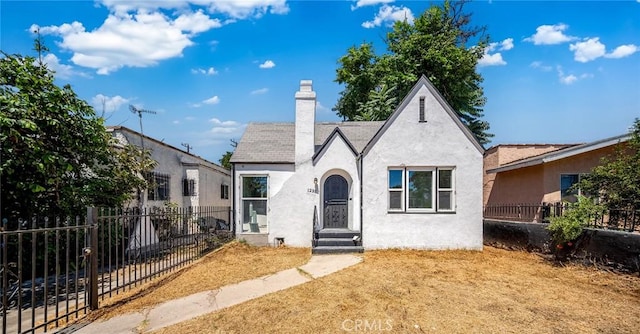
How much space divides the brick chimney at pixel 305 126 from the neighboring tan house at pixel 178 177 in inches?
246

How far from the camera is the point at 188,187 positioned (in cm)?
1945

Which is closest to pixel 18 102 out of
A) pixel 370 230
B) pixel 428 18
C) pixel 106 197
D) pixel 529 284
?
pixel 106 197

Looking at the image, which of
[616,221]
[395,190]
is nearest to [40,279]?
[395,190]

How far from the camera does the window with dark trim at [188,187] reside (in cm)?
1920

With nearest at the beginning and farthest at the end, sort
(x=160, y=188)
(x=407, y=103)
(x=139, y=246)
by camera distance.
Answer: (x=139, y=246) < (x=407, y=103) < (x=160, y=188)

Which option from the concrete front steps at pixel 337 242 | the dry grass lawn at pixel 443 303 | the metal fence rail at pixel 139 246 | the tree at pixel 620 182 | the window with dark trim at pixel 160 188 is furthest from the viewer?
the window with dark trim at pixel 160 188

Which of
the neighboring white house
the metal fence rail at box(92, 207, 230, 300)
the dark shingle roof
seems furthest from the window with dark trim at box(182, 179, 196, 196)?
the neighboring white house

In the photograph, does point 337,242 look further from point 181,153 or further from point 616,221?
point 181,153

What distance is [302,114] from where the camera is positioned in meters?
13.6

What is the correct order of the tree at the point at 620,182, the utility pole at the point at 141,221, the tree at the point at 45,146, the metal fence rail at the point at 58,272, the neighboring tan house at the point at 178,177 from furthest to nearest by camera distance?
the neighboring tan house at the point at 178,177 → the utility pole at the point at 141,221 → the tree at the point at 620,182 → the tree at the point at 45,146 → the metal fence rail at the point at 58,272

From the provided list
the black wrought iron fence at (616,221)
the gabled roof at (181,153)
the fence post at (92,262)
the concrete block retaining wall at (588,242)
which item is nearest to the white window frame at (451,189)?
the concrete block retaining wall at (588,242)

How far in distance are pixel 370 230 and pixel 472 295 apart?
5.44 meters

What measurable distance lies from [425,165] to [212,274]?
814cm

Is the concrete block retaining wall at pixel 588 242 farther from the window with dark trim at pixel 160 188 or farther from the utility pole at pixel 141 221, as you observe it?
the window with dark trim at pixel 160 188
